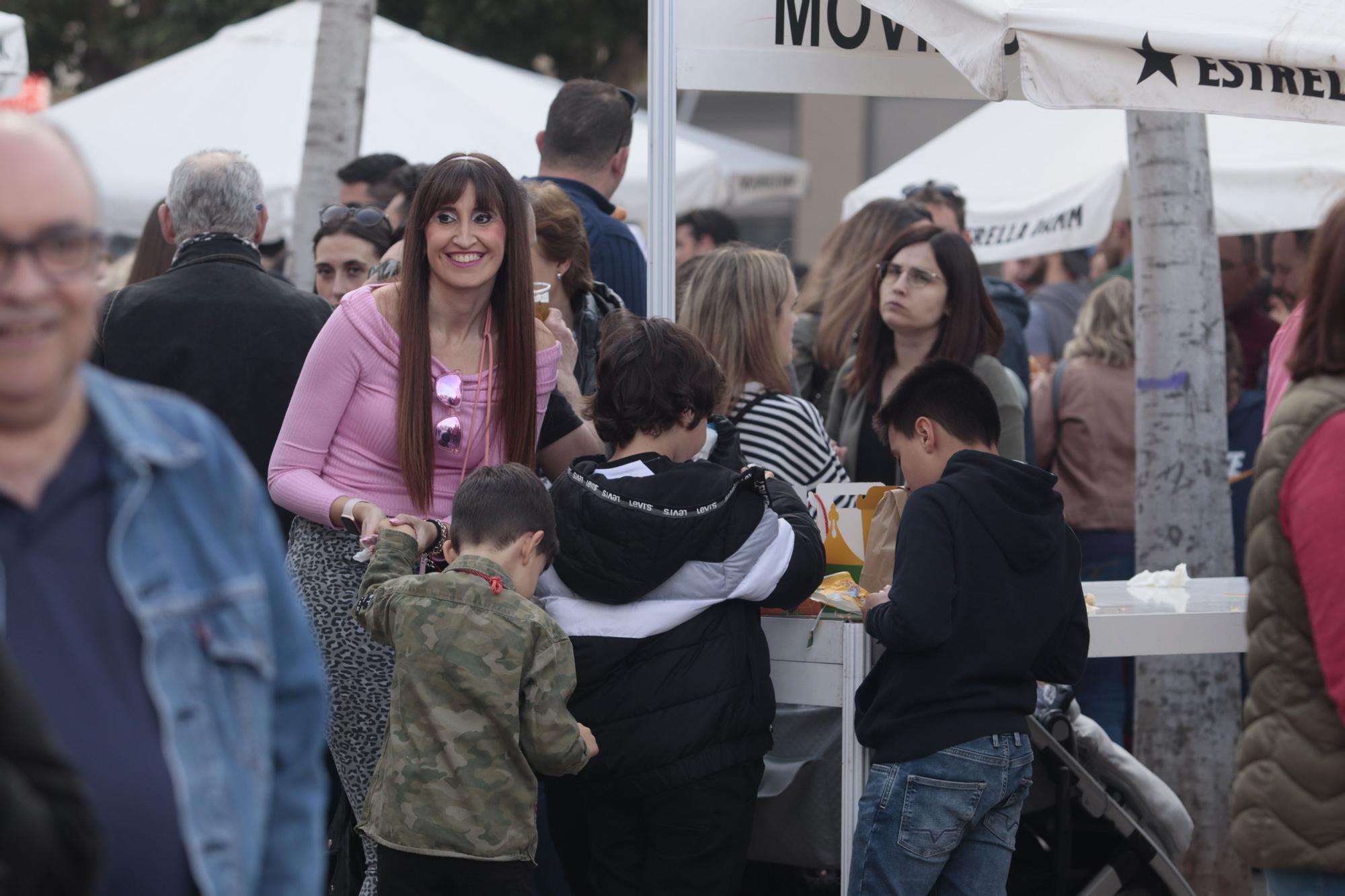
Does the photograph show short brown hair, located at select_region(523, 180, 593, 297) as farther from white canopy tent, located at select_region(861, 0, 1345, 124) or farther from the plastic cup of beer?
white canopy tent, located at select_region(861, 0, 1345, 124)

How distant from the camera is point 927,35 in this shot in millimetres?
3699

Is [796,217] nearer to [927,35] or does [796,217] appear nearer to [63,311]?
[927,35]

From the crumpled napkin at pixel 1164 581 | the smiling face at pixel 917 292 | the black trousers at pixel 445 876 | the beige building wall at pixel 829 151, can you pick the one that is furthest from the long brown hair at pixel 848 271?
the beige building wall at pixel 829 151

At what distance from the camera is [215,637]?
166 centimetres

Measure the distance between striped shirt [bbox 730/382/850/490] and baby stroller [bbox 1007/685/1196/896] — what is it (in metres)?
0.86

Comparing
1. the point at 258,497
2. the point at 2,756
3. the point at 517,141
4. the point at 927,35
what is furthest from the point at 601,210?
the point at 517,141

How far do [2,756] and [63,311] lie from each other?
18.3 inches

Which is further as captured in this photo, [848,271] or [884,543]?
[848,271]

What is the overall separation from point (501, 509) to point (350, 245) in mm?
2373

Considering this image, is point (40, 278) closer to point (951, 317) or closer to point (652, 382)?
point (652, 382)

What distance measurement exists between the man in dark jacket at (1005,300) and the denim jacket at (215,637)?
3.51 m

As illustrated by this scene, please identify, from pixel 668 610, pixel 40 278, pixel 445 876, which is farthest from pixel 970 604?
pixel 40 278

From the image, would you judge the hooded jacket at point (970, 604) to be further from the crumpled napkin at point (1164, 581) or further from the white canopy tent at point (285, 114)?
the white canopy tent at point (285, 114)

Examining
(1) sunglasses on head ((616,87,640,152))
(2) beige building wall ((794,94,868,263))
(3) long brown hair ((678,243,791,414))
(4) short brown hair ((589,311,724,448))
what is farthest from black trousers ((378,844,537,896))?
(2) beige building wall ((794,94,868,263))
